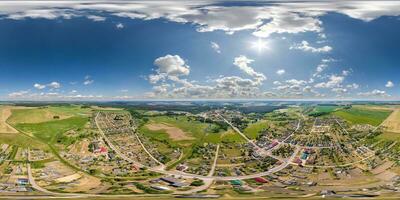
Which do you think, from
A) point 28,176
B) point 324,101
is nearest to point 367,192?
point 324,101

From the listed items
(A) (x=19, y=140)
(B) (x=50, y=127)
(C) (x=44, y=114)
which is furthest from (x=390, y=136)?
(A) (x=19, y=140)

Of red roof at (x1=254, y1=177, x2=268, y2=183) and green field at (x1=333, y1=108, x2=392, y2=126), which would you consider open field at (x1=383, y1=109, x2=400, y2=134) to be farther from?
red roof at (x1=254, y1=177, x2=268, y2=183)

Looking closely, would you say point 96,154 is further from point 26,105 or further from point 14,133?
point 26,105

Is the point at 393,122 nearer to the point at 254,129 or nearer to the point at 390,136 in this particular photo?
the point at 390,136

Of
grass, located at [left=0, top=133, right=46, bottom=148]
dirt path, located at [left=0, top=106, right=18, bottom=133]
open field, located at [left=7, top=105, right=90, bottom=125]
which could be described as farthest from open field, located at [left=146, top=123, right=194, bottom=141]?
dirt path, located at [left=0, top=106, right=18, bottom=133]

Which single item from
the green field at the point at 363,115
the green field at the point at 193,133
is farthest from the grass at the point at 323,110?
the green field at the point at 193,133

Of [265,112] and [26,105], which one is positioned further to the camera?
[265,112]
